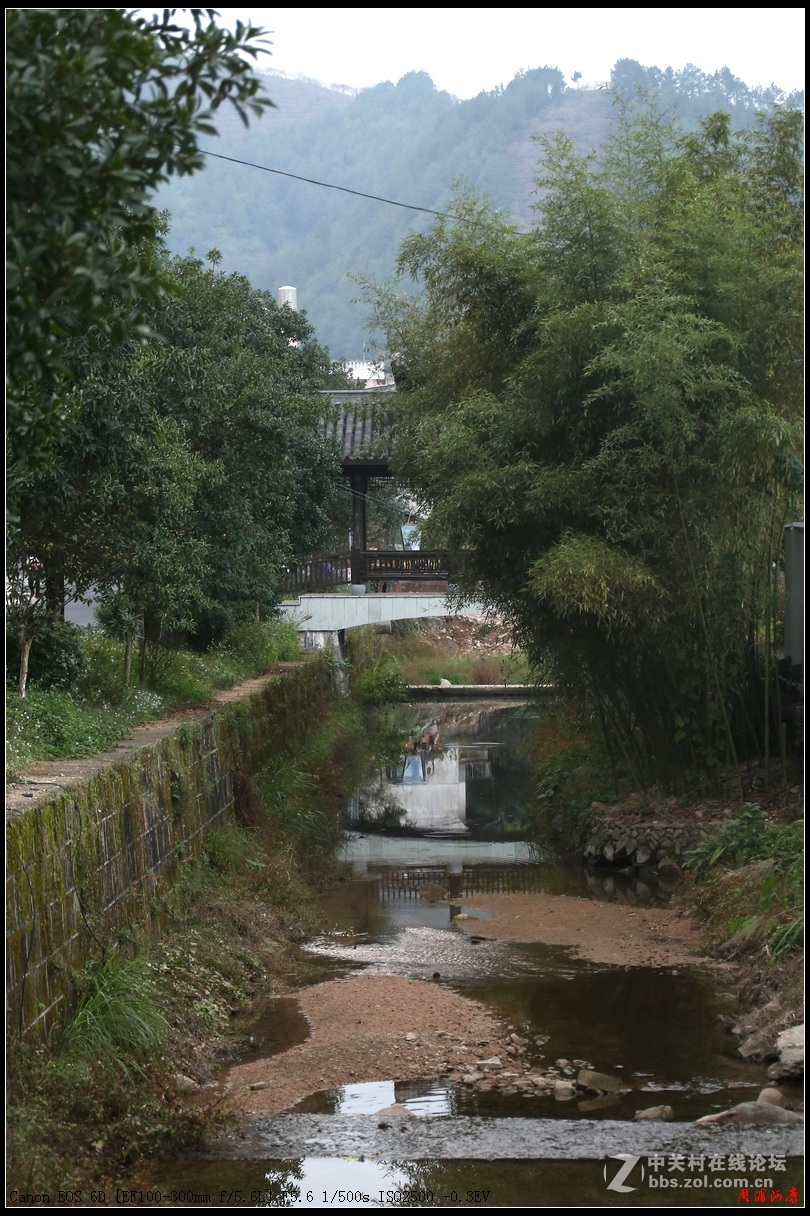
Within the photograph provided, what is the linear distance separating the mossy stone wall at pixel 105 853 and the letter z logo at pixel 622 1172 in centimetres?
254

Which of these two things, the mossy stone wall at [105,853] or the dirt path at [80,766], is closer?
the mossy stone wall at [105,853]

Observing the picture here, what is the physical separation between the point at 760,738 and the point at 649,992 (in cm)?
414

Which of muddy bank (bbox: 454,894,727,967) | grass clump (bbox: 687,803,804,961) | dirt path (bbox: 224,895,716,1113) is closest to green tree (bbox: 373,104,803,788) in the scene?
grass clump (bbox: 687,803,804,961)

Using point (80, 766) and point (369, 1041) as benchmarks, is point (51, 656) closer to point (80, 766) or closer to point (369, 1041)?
point (80, 766)

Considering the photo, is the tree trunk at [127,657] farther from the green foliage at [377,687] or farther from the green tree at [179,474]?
the green foliage at [377,687]

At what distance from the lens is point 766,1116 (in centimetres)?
552

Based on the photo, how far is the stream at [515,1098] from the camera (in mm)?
5090

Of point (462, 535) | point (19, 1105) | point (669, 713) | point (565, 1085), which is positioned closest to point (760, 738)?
point (669, 713)

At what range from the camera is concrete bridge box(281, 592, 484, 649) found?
23.0m

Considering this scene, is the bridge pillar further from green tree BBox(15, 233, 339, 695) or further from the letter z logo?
the letter z logo

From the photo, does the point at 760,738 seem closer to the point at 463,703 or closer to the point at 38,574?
the point at 38,574

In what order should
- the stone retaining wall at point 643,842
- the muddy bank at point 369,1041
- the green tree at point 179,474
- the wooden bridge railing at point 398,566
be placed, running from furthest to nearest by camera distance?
the wooden bridge railing at point 398,566 < the stone retaining wall at point 643,842 < the green tree at point 179,474 < the muddy bank at point 369,1041

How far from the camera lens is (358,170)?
397 feet

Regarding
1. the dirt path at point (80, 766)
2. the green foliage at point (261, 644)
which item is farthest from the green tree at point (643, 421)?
the green foliage at point (261, 644)
